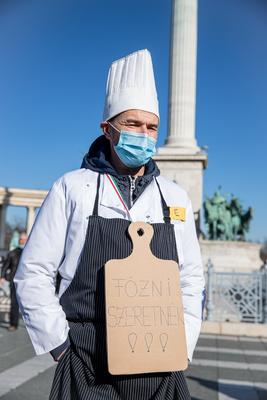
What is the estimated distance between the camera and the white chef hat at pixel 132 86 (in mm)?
2086

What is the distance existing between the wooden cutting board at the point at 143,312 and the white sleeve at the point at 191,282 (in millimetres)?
125

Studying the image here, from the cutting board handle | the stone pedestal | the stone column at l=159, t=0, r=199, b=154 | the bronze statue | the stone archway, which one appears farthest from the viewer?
the stone archway

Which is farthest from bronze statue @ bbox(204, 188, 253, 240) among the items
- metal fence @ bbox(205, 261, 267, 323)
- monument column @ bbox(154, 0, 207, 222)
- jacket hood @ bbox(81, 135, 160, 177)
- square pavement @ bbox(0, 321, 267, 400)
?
jacket hood @ bbox(81, 135, 160, 177)

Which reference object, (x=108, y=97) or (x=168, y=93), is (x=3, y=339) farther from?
(x=168, y=93)

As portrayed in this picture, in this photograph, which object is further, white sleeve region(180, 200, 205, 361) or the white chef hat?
the white chef hat

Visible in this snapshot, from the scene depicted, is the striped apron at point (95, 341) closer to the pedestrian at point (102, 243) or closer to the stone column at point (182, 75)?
the pedestrian at point (102, 243)

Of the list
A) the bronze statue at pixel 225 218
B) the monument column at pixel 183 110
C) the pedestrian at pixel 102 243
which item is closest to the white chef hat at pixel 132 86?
the pedestrian at pixel 102 243

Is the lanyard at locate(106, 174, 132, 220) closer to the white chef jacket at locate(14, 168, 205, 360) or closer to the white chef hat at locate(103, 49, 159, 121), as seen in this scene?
the white chef jacket at locate(14, 168, 205, 360)

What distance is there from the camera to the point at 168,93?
803 inches

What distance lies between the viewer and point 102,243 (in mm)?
1875

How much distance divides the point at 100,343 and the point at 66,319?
18cm

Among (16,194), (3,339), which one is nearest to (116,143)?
(3,339)

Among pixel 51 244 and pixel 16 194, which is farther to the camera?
pixel 16 194

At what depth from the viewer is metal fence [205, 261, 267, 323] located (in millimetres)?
10742
